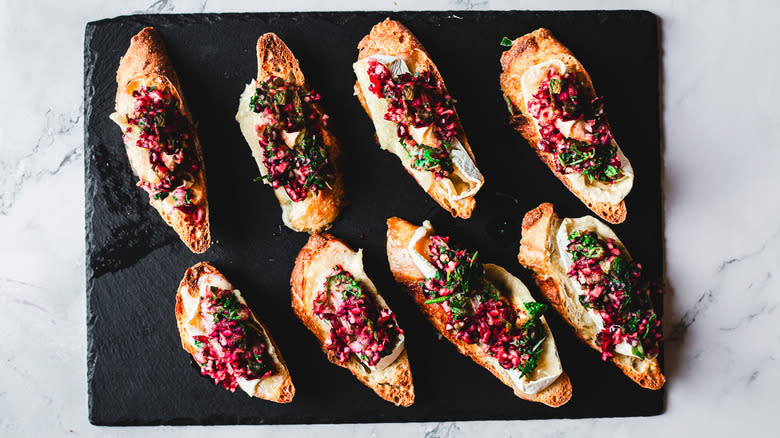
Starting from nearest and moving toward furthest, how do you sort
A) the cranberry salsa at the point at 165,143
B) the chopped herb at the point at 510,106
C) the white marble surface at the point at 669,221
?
the cranberry salsa at the point at 165,143 < the chopped herb at the point at 510,106 < the white marble surface at the point at 669,221

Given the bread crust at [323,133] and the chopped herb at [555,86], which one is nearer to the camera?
the chopped herb at [555,86]

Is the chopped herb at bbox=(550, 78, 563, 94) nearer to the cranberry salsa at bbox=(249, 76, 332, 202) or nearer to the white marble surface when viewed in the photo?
the white marble surface

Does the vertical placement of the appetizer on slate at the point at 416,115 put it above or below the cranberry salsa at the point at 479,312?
above

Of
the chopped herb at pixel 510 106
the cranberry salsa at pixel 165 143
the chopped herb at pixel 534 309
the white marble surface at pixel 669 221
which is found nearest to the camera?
the cranberry salsa at pixel 165 143

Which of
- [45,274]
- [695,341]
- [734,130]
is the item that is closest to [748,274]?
[695,341]

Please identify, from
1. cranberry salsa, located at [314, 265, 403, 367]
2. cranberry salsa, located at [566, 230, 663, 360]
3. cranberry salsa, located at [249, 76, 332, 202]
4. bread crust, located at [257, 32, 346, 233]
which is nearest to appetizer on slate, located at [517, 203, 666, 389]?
cranberry salsa, located at [566, 230, 663, 360]

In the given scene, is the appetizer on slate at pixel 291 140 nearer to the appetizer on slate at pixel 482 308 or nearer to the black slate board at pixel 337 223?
the black slate board at pixel 337 223

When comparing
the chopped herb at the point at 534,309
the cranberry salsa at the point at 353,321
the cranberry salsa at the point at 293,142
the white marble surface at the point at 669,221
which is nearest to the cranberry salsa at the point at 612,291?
the chopped herb at the point at 534,309
